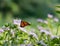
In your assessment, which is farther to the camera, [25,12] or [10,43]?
[25,12]

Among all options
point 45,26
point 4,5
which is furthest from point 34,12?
point 45,26

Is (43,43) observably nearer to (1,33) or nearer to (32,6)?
(1,33)

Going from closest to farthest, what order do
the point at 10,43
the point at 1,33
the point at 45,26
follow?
the point at 10,43 < the point at 1,33 < the point at 45,26

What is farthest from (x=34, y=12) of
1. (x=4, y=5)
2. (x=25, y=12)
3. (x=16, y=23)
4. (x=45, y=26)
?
(x=16, y=23)

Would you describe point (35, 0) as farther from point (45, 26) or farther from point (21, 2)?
point (45, 26)

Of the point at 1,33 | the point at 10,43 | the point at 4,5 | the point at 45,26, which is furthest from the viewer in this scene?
the point at 4,5

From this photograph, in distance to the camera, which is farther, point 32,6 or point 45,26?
point 32,6

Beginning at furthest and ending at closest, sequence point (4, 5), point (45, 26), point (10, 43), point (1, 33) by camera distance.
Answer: point (4, 5) → point (45, 26) → point (1, 33) → point (10, 43)

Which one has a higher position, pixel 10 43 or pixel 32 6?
pixel 32 6

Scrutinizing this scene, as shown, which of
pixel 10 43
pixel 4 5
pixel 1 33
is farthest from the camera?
pixel 4 5
